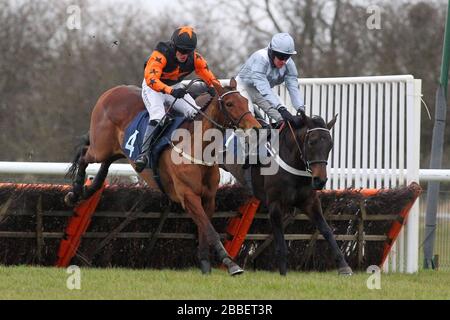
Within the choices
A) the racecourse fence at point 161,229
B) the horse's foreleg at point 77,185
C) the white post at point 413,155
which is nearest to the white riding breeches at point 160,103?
the racecourse fence at point 161,229

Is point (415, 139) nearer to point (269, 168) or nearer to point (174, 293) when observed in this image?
point (269, 168)

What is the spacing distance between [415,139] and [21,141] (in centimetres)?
1563

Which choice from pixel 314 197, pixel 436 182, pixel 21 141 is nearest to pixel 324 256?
pixel 314 197

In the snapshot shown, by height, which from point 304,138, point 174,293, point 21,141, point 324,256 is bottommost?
point 21,141

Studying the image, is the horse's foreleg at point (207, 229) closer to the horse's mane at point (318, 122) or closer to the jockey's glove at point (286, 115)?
the jockey's glove at point (286, 115)

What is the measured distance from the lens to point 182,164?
32.3ft

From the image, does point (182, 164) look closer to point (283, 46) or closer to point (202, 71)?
point (202, 71)

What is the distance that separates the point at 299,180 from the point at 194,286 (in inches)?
79.5

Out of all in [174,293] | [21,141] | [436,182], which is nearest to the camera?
[174,293]

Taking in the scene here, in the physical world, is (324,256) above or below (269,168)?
below

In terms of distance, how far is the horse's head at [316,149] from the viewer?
31.3 ft

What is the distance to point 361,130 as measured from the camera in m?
11.6

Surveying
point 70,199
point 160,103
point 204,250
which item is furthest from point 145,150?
point 204,250

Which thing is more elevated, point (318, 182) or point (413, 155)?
point (318, 182)
